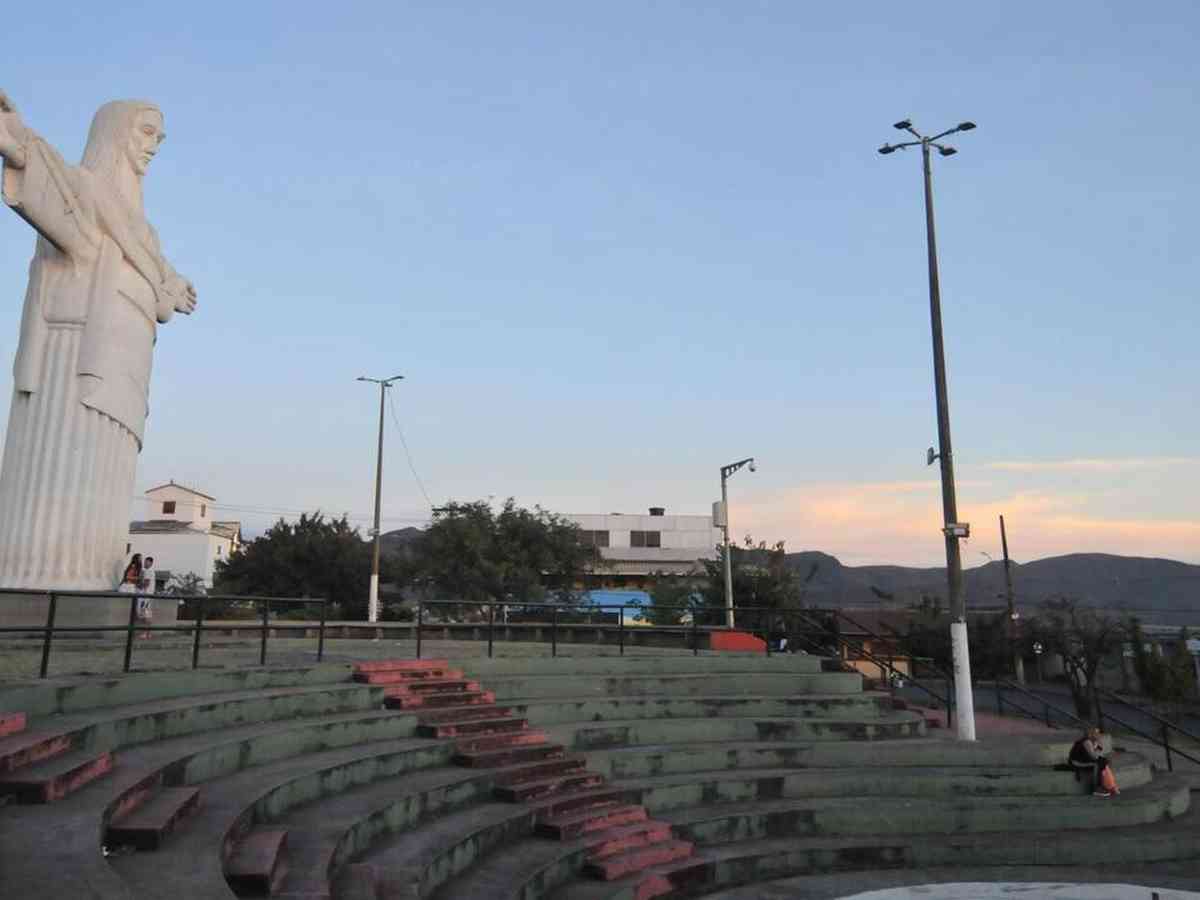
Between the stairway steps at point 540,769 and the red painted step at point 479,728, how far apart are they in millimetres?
683

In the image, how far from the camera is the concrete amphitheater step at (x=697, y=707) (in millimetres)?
11977

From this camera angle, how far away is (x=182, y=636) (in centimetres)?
1639

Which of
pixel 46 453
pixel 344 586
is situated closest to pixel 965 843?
pixel 46 453

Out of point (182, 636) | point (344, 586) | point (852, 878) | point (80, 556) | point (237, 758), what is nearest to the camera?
point (237, 758)

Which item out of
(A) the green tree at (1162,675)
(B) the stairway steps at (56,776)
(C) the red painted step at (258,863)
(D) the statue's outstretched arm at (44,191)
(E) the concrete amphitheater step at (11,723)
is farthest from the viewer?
(A) the green tree at (1162,675)

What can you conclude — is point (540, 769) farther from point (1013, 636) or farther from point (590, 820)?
point (1013, 636)

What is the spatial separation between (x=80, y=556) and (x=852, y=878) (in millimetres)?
11221

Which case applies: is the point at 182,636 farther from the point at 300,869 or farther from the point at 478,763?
the point at 300,869

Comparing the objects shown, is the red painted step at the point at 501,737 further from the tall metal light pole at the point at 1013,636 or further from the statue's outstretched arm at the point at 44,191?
the tall metal light pole at the point at 1013,636

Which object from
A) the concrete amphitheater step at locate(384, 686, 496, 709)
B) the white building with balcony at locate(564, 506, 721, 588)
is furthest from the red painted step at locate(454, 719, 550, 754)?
the white building with balcony at locate(564, 506, 721, 588)

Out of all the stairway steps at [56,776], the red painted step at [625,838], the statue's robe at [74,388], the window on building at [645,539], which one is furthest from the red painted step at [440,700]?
the window on building at [645,539]

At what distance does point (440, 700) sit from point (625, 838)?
3286mm

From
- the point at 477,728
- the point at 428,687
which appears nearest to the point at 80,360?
the point at 428,687

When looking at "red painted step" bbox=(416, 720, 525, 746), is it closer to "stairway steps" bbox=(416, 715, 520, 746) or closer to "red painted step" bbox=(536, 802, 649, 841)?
"stairway steps" bbox=(416, 715, 520, 746)
